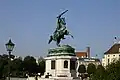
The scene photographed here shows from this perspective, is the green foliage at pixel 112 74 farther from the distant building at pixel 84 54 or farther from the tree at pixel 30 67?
the distant building at pixel 84 54

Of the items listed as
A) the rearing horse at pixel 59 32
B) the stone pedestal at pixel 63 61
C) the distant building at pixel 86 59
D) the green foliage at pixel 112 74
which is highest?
the distant building at pixel 86 59

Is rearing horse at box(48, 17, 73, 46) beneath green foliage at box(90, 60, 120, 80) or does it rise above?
above

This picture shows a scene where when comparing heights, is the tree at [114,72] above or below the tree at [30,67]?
below

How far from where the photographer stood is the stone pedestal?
5334cm

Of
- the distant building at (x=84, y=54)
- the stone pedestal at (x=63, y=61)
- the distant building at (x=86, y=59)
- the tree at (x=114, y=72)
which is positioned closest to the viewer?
the tree at (x=114, y=72)

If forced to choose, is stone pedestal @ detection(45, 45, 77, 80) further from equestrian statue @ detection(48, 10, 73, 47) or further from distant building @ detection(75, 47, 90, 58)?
distant building @ detection(75, 47, 90, 58)

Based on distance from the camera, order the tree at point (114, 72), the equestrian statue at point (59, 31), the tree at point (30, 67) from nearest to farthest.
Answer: the tree at point (114, 72)
the equestrian statue at point (59, 31)
the tree at point (30, 67)

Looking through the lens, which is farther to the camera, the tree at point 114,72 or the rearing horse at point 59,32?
the rearing horse at point 59,32

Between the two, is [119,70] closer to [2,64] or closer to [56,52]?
[56,52]

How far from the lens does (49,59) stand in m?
54.9

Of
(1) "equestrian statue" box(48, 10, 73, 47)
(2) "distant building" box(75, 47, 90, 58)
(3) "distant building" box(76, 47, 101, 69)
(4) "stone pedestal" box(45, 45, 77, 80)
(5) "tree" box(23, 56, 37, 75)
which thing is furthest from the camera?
(2) "distant building" box(75, 47, 90, 58)

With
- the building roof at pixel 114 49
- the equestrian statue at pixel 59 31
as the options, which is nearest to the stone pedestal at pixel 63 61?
the equestrian statue at pixel 59 31

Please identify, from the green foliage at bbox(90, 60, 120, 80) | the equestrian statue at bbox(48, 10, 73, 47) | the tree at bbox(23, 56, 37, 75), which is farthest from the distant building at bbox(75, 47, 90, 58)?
the green foliage at bbox(90, 60, 120, 80)

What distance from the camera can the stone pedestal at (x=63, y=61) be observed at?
53.3 m
